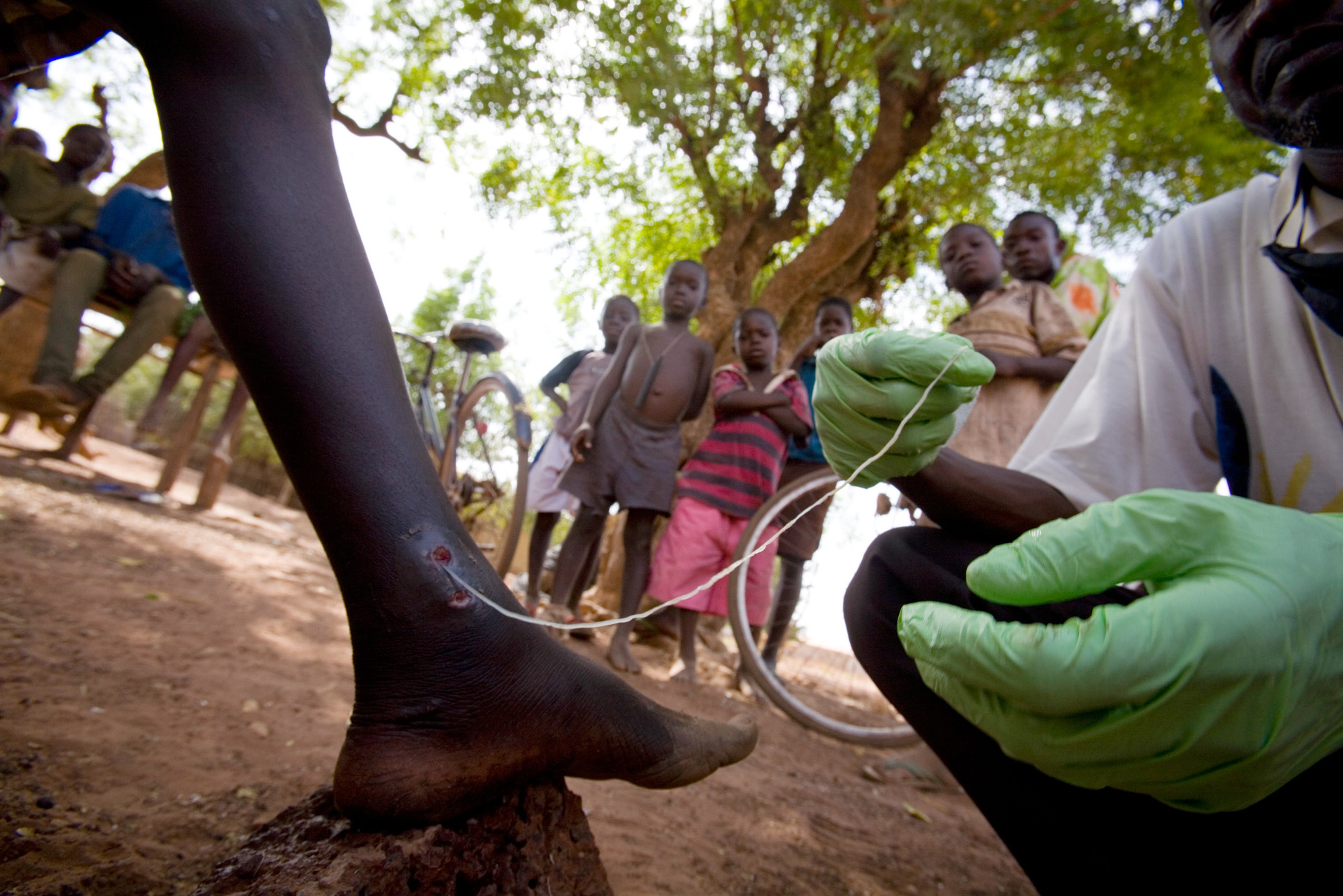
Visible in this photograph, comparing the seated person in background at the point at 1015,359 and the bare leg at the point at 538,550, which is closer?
the seated person in background at the point at 1015,359

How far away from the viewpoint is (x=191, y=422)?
167 inches

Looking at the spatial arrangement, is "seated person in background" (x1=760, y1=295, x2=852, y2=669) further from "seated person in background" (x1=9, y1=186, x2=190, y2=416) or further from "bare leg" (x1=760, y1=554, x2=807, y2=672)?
"seated person in background" (x1=9, y1=186, x2=190, y2=416)

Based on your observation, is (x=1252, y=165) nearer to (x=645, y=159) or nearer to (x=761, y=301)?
(x=761, y=301)

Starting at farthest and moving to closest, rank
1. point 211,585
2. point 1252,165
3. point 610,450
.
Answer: point 1252,165 < point 610,450 < point 211,585

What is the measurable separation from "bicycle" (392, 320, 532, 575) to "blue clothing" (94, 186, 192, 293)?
135 centimetres

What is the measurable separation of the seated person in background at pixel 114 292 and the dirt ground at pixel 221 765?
3.38ft

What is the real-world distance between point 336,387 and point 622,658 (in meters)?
2.50

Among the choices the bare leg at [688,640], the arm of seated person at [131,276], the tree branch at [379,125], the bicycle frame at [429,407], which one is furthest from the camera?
the tree branch at [379,125]

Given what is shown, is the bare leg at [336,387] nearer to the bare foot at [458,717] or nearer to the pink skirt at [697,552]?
the bare foot at [458,717]

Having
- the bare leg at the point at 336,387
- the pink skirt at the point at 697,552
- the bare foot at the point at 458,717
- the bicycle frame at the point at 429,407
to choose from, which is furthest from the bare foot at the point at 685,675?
the bare leg at the point at 336,387

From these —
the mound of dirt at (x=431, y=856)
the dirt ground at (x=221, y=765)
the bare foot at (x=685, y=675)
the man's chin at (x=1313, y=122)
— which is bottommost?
the dirt ground at (x=221, y=765)

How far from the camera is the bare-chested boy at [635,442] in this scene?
10.9 ft

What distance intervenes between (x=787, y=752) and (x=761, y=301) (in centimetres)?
415

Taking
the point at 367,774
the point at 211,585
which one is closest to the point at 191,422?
the point at 211,585
